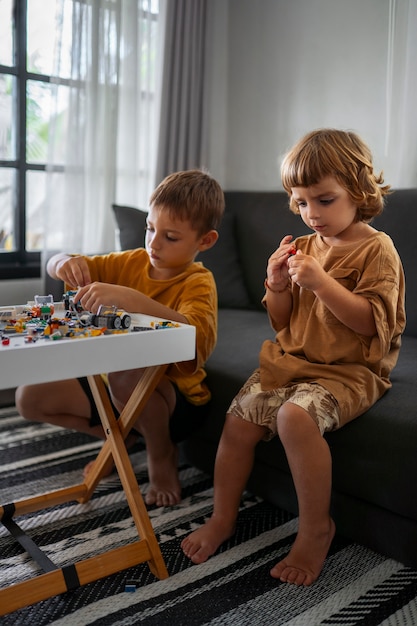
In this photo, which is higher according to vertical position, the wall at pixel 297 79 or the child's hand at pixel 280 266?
the wall at pixel 297 79

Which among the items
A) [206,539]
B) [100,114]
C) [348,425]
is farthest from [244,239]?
[206,539]

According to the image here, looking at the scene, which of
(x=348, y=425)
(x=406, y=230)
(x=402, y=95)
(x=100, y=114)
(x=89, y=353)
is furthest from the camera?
(x=100, y=114)

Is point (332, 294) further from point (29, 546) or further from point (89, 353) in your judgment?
point (29, 546)

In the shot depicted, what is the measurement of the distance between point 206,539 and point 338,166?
0.92m

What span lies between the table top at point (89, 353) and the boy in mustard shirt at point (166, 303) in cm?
25

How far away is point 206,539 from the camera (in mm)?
1564

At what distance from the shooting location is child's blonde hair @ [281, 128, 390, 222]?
1544mm

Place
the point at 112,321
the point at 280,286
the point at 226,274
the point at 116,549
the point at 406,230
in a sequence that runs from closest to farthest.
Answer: the point at 112,321 → the point at 116,549 → the point at 280,286 → the point at 406,230 → the point at 226,274

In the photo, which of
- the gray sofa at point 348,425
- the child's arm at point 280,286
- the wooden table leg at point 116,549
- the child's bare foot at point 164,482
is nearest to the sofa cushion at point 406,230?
the gray sofa at point 348,425

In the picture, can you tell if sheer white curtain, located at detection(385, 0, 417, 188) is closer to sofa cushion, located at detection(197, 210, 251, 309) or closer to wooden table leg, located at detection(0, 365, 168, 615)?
sofa cushion, located at detection(197, 210, 251, 309)

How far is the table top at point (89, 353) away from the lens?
41.7 inches

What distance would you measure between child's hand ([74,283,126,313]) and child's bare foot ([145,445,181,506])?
580mm

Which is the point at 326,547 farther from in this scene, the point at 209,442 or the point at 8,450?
the point at 8,450

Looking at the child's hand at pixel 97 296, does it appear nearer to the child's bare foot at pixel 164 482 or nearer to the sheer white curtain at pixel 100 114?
the child's bare foot at pixel 164 482
